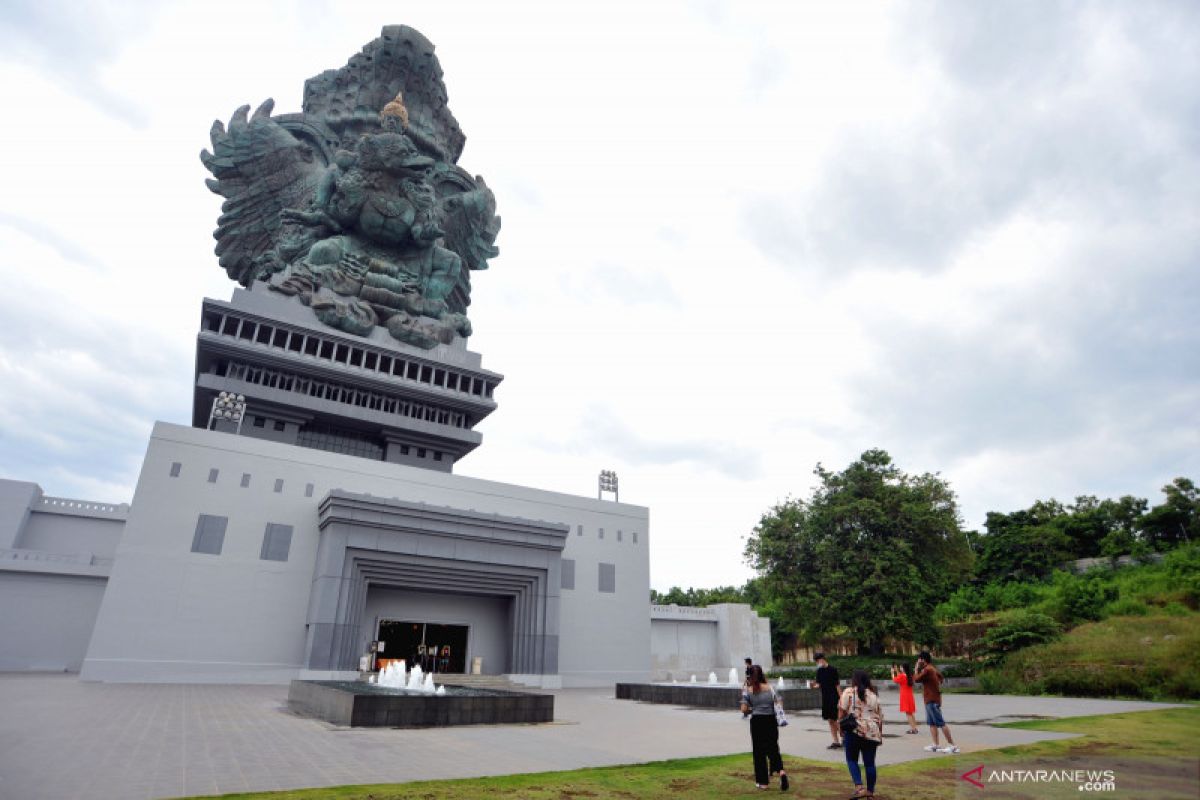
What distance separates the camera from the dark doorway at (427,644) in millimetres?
32031

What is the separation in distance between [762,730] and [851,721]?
1279mm

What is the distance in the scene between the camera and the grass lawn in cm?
493

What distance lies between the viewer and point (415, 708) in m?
14.4

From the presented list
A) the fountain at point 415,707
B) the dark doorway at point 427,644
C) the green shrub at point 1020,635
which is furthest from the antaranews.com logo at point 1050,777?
the dark doorway at point 427,644

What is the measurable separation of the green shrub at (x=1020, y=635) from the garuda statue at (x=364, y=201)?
44.2 m

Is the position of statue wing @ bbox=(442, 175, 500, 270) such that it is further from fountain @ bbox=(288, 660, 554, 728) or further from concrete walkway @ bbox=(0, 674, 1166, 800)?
fountain @ bbox=(288, 660, 554, 728)

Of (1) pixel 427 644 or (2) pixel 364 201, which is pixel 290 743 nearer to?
(1) pixel 427 644

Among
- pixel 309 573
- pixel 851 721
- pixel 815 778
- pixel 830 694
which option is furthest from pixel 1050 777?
pixel 309 573

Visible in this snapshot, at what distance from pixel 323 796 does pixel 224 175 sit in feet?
202

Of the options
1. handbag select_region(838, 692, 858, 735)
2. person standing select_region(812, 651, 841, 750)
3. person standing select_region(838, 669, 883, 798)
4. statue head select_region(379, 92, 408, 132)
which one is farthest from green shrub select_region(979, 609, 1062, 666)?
statue head select_region(379, 92, 408, 132)

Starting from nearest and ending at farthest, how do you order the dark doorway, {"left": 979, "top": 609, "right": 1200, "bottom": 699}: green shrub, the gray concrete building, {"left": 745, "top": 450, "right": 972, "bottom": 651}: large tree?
{"left": 979, "top": 609, "right": 1200, "bottom": 699}: green shrub
the gray concrete building
the dark doorway
{"left": 745, "top": 450, "right": 972, "bottom": 651}: large tree

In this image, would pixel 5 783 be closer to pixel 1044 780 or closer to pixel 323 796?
pixel 323 796

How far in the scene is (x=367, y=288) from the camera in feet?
169

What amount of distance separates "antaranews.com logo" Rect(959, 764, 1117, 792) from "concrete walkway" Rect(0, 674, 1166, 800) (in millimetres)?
5865
